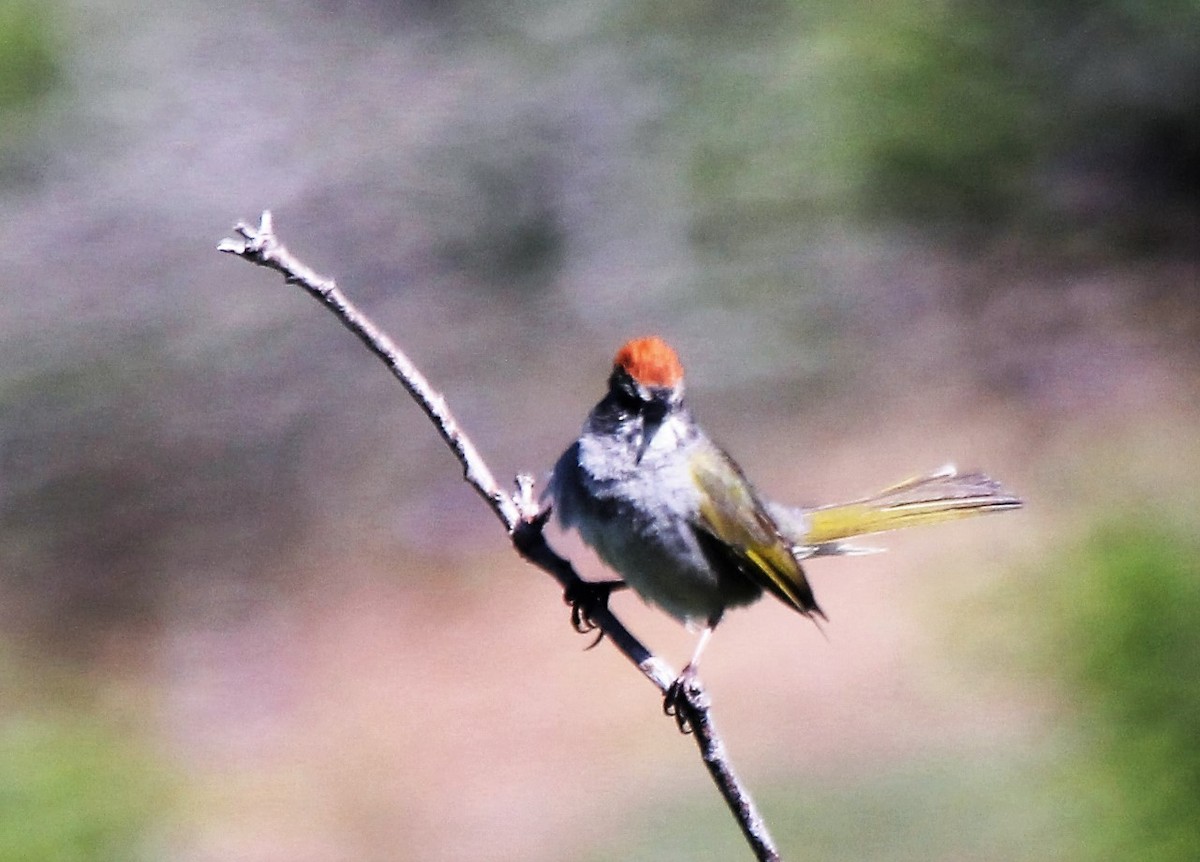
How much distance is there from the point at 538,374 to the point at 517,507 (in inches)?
304

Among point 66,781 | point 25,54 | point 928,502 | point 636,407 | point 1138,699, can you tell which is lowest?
point 1138,699

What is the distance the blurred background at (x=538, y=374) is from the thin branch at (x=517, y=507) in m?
4.32

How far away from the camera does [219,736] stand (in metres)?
9.01

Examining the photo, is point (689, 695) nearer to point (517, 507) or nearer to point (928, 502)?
point (517, 507)

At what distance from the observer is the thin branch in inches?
108

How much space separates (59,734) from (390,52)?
517cm

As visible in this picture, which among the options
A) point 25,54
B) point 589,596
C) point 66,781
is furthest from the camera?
point 25,54

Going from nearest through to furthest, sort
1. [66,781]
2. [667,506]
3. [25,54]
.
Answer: [667,506] < [66,781] < [25,54]

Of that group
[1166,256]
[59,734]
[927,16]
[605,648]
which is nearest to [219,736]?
[59,734]

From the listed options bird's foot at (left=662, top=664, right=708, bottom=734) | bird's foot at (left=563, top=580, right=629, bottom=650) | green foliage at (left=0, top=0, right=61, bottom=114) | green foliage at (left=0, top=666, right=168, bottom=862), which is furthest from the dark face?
green foliage at (left=0, top=0, right=61, bottom=114)

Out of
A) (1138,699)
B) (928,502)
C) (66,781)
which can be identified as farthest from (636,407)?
(66,781)

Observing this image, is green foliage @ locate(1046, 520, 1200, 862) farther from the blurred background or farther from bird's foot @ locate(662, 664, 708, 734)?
the blurred background

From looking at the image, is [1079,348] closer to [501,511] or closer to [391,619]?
[391,619]

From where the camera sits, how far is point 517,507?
335 cm
